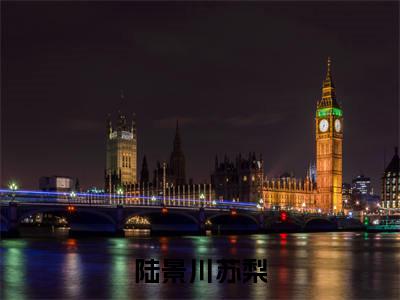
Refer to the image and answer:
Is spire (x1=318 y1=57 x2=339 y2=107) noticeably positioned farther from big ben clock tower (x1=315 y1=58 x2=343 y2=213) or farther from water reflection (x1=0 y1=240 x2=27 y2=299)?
water reflection (x1=0 y1=240 x2=27 y2=299)

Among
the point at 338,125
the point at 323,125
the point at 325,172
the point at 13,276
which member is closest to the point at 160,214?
the point at 325,172

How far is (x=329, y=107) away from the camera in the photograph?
567ft

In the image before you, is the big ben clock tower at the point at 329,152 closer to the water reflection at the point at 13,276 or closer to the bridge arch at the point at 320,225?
the bridge arch at the point at 320,225

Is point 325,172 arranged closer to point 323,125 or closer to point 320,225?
point 323,125

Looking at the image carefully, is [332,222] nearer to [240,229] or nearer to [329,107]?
[240,229]

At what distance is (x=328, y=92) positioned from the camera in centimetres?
17700

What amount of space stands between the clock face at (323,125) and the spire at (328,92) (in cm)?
430

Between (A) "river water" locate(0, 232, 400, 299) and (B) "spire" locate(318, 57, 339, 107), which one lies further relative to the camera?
(B) "spire" locate(318, 57, 339, 107)

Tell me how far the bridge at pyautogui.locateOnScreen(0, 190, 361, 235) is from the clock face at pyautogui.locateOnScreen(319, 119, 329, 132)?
27.0 meters

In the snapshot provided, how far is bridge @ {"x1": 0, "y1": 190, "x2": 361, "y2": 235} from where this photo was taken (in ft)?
290

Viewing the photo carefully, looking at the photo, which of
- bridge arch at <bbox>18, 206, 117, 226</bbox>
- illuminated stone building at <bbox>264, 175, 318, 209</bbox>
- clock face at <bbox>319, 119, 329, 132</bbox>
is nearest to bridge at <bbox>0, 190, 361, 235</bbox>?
bridge arch at <bbox>18, 206, 117, 226</bbox>

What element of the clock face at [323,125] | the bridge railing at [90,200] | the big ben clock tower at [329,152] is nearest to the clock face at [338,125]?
the big ben clock tower at [329,152]

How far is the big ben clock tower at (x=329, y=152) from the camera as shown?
552ft

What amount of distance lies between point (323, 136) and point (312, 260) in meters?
129
